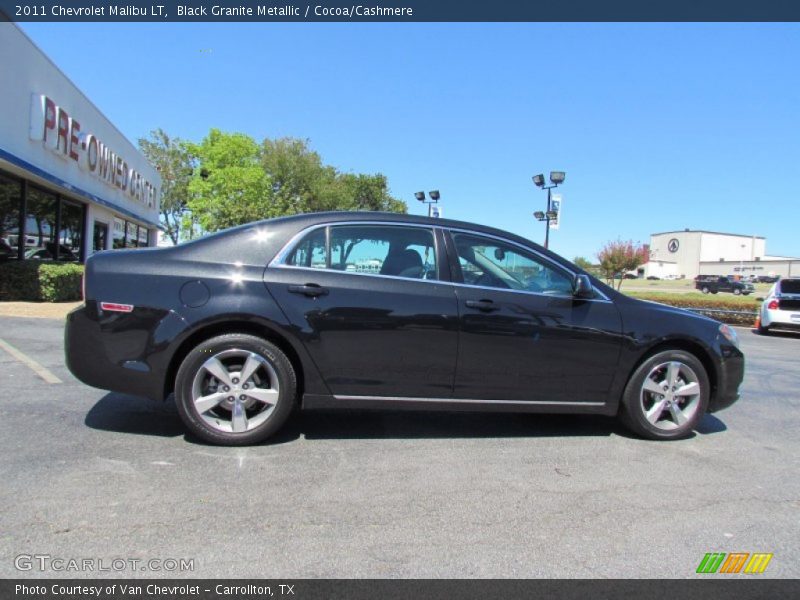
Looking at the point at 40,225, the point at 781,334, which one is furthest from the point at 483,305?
the point at 40,225

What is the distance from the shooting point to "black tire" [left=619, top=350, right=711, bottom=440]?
4.14m

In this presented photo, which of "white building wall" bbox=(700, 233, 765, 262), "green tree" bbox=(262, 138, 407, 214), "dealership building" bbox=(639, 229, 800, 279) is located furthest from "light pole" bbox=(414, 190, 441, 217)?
"white building wall" bbox=(700, 233, 765, 262)

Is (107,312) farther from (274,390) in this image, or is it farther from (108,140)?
(108,140)

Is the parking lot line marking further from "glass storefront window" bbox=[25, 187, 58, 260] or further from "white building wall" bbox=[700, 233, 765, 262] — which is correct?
"white building wall" bbox=[700, 233, 765, 262]

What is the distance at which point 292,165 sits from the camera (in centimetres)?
4388

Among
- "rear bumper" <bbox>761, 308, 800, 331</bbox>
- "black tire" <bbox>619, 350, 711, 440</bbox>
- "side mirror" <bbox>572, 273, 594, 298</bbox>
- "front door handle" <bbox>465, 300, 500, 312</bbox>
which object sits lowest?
"black tire" <bbox>619, 350, 711, 440</bbox>

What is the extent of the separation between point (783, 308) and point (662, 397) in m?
12.1

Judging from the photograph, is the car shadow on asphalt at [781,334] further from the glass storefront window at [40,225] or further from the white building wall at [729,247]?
the white building wall at [729,247]

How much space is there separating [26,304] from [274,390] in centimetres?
1083

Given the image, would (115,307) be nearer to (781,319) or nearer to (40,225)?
(40,225)

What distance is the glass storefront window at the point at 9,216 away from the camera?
12.8 metres

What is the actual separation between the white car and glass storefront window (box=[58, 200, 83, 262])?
63.7ft

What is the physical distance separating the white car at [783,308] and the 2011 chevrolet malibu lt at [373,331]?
38.2 ft

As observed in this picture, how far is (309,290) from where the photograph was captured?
12.3ft
